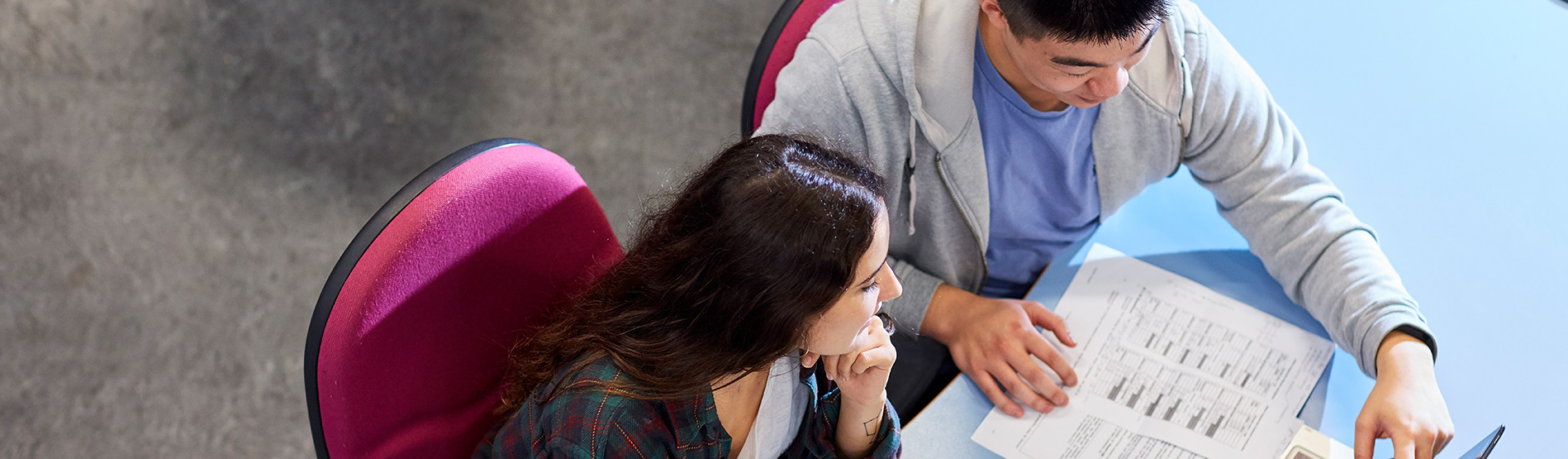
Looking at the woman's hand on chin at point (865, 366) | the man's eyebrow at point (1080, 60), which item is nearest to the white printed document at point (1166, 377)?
the woman's hand on chin at point (865, 366)

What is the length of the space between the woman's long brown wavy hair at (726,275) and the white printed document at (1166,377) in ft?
1.17

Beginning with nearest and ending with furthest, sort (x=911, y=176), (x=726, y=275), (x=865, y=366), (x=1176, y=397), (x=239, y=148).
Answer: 1. (x=726, y=275)
2. (x=865, y=366)
3. (x=1176, y=397)
4. (x=911, y=176)
5. (x=239, y=148)

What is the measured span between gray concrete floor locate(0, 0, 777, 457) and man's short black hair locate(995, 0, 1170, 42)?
114 centimetres

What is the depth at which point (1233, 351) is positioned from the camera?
1.23m

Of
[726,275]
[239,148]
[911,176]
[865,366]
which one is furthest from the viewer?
[239,148]

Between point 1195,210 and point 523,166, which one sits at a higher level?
point 523,166

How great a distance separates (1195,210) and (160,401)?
1.90 m

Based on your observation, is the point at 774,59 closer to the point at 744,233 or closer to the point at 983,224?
the point at 983,224

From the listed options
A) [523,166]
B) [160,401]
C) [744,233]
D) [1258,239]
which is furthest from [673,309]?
[160,401]

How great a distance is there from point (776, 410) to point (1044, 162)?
0.49 meters

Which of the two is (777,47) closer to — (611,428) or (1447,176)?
(611,428)

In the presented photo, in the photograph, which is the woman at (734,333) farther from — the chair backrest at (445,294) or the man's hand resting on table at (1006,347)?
the man's hand resting on table at (1006,347)

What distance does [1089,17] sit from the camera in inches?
39.0

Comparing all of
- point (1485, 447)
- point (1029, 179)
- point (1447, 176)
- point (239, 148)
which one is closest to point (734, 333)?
point (1029, 179)
